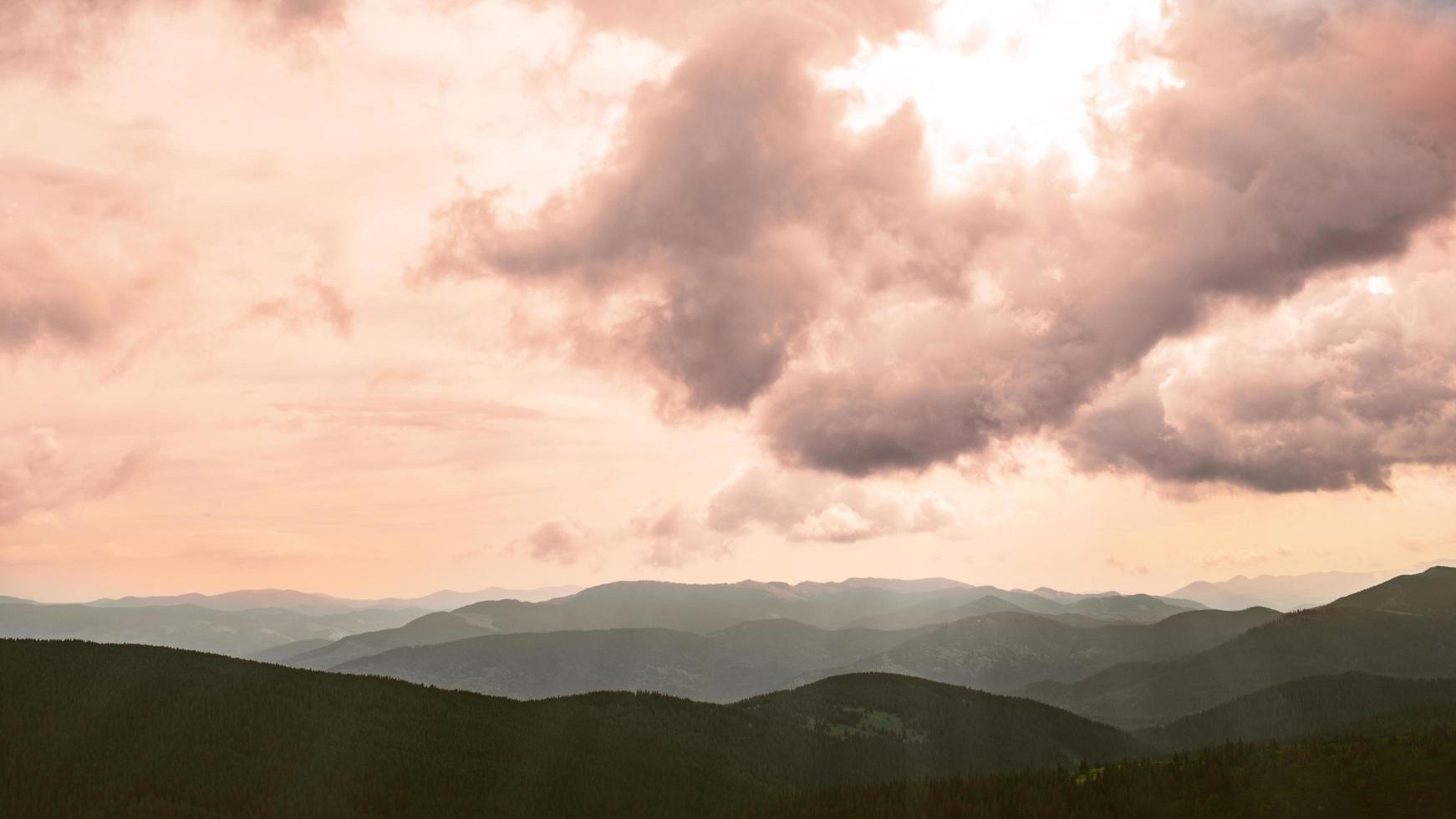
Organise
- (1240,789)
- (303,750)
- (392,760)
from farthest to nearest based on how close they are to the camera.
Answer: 1. (392,760)
2. (303,750)
3. (1240,789)

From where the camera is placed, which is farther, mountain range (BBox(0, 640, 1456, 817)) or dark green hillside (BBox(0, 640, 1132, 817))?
dark green hillside (BBox(0, 640, 1132, 817))

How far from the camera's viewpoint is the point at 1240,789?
265 feet

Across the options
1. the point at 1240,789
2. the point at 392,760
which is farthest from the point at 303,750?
the point at 1240,789

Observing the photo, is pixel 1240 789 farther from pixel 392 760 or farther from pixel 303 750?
pixel 303 750

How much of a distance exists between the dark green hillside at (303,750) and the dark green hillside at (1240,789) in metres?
19.6

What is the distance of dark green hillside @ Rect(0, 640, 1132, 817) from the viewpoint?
12900cm

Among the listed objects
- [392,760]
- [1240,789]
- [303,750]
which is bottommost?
[392,760]

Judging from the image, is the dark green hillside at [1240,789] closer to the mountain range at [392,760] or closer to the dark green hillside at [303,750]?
the mountain range at [392,760]

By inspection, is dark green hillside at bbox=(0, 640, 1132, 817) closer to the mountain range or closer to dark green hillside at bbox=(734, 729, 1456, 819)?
the mountain range

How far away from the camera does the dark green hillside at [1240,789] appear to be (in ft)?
236

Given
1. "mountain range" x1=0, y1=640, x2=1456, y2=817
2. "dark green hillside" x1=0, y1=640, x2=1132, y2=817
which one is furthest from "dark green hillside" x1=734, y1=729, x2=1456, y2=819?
"dark green hillside" x1=0, y1=640, x2=1132, y2=817

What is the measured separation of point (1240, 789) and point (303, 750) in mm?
134792

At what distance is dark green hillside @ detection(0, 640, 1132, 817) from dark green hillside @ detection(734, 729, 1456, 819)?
771 inches

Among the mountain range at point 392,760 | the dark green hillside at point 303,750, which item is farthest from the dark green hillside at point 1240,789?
the dark green hillside at point 303,750
